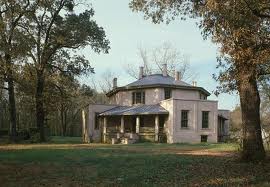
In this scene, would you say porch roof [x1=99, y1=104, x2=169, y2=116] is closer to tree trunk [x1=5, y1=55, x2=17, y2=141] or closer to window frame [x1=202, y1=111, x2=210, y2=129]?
window frame [x1=202, y1=111, x2=210, y2=129]

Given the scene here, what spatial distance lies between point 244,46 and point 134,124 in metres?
34.5

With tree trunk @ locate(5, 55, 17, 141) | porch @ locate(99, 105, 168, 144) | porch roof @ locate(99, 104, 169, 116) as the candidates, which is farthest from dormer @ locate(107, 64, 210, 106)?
tree trunk @ locate(5, 55, 17, 141)

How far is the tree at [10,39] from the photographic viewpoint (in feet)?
127

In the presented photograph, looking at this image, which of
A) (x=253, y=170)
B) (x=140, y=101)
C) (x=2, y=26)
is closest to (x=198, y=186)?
(x=253, y=170)

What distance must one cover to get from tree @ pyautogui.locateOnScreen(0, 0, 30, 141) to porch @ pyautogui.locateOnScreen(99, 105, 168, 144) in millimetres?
10108

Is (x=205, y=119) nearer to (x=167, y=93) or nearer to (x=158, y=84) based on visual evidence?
(x=167, y=93)

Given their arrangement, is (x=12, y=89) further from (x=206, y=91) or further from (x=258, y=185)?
(x=258, y=185)

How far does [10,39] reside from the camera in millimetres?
39625

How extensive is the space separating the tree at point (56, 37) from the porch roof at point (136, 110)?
19.5 ft

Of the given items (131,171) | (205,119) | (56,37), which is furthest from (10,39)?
(131,171)

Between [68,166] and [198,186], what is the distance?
713cm

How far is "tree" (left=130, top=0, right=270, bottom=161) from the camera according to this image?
15.2 metres

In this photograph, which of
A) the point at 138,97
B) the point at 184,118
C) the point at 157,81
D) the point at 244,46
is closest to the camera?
the point at 244,46

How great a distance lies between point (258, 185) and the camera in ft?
44.1
